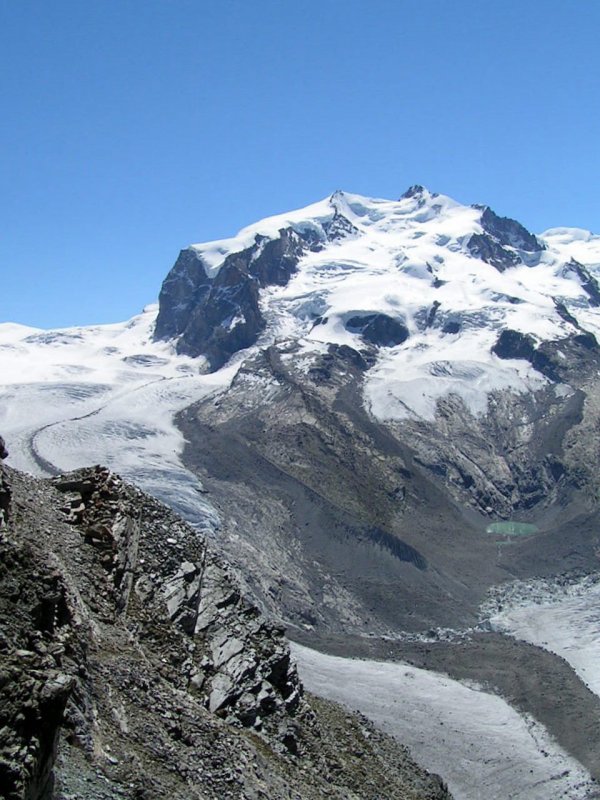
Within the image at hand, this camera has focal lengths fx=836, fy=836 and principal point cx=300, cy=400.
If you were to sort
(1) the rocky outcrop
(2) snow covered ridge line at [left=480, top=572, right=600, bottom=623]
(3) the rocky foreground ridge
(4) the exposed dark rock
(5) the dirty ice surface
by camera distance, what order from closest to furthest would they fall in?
1. (3) the rocky foreground ridge
2. (5) the dirty ice surface
3. (2) snow covered ridge line at [left=480, top=572, right=600, bottom=623]
4. (1) the rocky outcrop
5. (4) the exposed dark rock

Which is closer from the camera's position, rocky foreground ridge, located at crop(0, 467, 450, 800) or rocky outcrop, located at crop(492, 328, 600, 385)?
rocky foreground ridge, located at crop(0, 467, 450, 800)

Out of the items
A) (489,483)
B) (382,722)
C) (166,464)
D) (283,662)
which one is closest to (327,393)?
(489,483)

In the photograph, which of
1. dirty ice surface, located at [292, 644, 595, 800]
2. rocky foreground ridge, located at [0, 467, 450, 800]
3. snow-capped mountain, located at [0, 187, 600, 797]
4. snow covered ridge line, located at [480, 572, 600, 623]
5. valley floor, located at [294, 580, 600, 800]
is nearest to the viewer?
rocky foreground ridge, located at [0, 467, 450, 800]

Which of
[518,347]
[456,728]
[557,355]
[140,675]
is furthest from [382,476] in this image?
[140,675]

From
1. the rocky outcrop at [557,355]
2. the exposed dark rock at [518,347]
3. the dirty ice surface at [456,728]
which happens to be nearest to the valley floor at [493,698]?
the dirty ice surface at [456,728]

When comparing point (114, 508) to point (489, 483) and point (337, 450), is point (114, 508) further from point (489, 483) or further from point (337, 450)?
point (489, 483)

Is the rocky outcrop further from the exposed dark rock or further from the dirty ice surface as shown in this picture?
the dirty ice surface

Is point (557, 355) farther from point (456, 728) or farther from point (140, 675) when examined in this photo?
point (140, 675)

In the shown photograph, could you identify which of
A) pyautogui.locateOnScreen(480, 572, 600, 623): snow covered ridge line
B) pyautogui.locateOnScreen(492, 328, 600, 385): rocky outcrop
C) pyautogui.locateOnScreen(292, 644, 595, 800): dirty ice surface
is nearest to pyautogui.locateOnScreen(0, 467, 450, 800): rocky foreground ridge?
pyautogui.locateOnScreen(292, 644, 595, 800): dirty ice surface

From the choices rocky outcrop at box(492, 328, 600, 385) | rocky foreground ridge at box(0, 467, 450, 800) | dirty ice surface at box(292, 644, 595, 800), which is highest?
rocky outcrop at box(492, 328, 600, 385)
